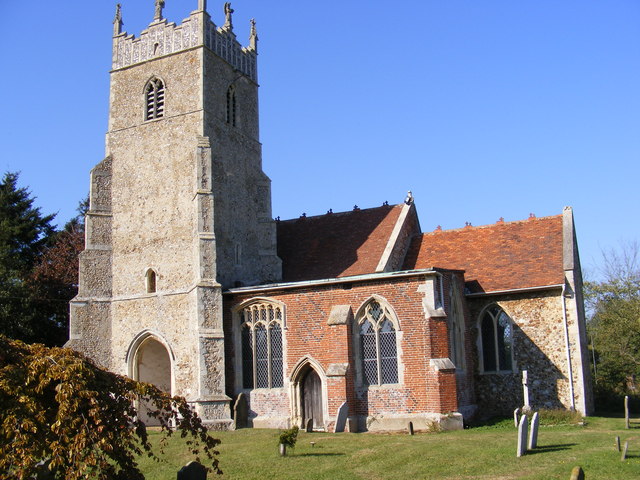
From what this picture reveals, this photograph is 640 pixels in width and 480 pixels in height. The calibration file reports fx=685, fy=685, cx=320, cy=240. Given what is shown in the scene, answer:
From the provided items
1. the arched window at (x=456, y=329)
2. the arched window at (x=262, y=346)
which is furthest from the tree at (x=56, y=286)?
the arched window at (x=456, y=329)

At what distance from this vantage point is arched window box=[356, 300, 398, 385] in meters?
20.6

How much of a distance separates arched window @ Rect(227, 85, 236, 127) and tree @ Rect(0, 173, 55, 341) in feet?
39.9

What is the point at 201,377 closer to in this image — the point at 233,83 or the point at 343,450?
the point at 343,450

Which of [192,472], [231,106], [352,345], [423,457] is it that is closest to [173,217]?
[231,106]

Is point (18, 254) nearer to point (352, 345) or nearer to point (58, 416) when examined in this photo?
point (352, 345)

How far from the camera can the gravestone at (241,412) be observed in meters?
21.8

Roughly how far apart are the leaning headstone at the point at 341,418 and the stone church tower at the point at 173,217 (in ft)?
13.1

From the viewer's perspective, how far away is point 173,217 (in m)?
23.5

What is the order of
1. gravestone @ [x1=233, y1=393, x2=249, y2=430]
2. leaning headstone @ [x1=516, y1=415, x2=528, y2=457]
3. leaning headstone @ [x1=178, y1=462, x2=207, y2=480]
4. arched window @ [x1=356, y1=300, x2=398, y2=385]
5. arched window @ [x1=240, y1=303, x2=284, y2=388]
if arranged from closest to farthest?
leaning headstone @ [x1=178, y1=462, x2=207, y2=480] → leaning headstone @ [x1=516, y1=415, x2=528, y2=457] → arched window @ [x1=356, y1=300, x2=398, y2=385] → gravestone @ [x1=233, y1=393, x2=249, y2=430] → arched window @ [x1=240, y1=303, x2=284, y2=388]

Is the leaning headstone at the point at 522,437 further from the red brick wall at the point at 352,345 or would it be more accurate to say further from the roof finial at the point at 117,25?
the roof finial at the point at 117,25

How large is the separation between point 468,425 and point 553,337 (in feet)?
14.5

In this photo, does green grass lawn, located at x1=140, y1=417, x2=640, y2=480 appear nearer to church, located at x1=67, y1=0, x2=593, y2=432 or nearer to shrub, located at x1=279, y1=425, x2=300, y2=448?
shrub, located at x1=279, y1=425, x2=300, y2=448

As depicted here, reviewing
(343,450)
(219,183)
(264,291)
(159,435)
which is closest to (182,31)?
(219,183)

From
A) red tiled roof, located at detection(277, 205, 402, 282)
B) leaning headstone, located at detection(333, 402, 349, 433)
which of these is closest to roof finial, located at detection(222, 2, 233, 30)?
red tiled roof, located at detection(277, 205, 402, 282)
